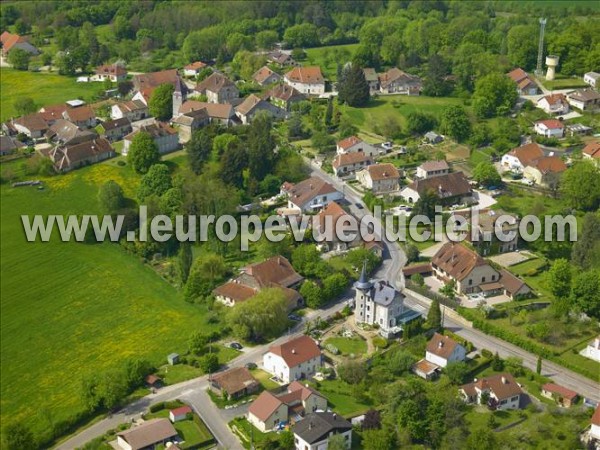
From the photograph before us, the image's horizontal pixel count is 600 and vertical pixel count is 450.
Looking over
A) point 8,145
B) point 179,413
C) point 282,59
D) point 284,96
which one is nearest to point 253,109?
point 284,96

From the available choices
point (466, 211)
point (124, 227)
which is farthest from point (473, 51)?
point (124, 227)

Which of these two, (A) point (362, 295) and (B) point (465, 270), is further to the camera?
(B) point (465, 270)

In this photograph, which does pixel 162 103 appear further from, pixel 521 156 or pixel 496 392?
pixel 496 392

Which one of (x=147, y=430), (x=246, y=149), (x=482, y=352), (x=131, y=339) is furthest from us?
(x=246, y=149)

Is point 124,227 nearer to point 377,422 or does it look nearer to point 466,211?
point 466,211

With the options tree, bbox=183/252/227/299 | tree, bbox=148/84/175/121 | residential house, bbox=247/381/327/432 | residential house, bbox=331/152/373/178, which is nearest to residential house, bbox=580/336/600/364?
residential house, bbox=247/381/327/432

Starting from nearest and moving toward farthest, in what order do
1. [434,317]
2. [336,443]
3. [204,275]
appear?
1. [336,443]
2. [434,317]
3. [204,275]
